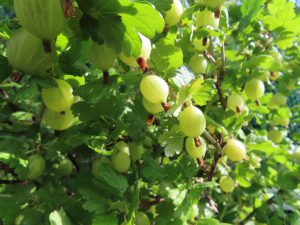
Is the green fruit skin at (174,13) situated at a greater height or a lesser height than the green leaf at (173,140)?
greater

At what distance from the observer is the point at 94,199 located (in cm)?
100

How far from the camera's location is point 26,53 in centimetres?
62

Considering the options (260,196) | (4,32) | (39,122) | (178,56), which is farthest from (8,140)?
(260,196)

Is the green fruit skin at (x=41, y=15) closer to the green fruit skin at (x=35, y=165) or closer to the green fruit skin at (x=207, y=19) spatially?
the green fruit skin at (x=207, y=19)

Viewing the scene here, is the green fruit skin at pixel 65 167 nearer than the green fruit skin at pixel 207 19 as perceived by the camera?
No

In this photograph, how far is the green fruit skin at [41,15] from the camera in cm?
55

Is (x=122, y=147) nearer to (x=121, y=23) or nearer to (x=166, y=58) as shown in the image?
(x=166, y=58)

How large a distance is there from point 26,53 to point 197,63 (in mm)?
535

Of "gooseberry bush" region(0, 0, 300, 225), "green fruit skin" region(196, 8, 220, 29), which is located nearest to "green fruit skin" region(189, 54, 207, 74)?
"gooseberry bush" region(0, 0, 300, 225)

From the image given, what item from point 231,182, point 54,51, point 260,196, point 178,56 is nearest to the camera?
point 54,51

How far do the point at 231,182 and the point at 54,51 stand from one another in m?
0.81

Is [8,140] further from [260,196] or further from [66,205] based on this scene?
[260,196]

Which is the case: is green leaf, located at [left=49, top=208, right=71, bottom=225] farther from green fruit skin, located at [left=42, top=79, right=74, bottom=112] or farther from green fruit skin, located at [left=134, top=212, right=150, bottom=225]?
green fruit skin, located at [left=42, top=79, right=74, bottom=112]

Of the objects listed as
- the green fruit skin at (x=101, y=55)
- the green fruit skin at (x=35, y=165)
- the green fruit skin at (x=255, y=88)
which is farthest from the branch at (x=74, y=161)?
the green fruit skin at (x=101, y=55)
